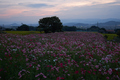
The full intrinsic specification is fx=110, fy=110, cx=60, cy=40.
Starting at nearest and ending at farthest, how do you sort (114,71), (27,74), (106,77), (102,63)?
(106,77) < (27,74) < (114,71) < (102,63)

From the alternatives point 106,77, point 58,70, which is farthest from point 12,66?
point 106,77

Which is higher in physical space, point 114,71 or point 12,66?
point 12,66

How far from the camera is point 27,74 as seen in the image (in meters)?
3.58

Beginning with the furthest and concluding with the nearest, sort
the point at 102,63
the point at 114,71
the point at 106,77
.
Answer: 1. the point at 102,63
2. the point at 114,71
3. the point at 106,77

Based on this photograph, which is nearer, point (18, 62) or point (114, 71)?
point (114, 71)

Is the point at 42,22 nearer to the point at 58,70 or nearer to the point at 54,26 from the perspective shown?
the point at 54,26

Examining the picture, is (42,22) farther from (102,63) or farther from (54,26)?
(102,63)

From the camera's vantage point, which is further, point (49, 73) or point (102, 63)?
point (102, 63)

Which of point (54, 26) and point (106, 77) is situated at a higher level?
point (54, 26)

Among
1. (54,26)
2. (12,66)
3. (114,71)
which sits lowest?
(114,71)

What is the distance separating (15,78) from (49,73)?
1.07 m

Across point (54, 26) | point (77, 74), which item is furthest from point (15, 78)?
point (54, 26)

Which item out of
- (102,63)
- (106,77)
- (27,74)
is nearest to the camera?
(106,77)

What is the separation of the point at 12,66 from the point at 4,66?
364mm
